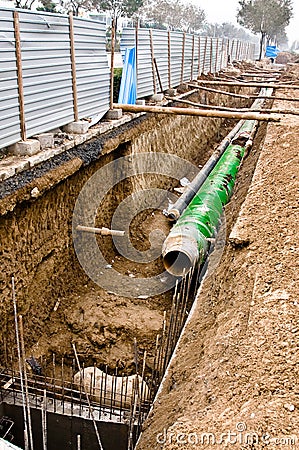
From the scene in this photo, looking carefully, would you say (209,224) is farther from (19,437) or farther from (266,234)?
(19,437)

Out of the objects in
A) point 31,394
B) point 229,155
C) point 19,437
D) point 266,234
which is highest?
point 266,234

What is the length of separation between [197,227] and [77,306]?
2.99m

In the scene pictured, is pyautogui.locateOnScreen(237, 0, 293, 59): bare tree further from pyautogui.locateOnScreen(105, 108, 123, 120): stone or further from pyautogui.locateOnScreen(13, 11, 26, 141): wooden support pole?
pyautogui.locateOnScreen(13, 11, 26, 141): wooden support pole

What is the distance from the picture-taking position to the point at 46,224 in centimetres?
763

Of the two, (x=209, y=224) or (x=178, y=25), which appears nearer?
(x=209, y=224)

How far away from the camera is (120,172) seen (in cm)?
1055

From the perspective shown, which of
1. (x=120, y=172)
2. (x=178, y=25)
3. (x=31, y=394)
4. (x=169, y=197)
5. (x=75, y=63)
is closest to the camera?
(x=31, y=394)

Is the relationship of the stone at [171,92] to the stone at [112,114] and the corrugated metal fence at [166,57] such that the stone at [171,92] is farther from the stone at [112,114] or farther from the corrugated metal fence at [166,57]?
the stone at [112,114]

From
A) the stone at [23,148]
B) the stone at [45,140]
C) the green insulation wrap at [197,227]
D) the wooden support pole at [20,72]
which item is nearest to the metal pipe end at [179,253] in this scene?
A: the green insulation wrap at [197,227]

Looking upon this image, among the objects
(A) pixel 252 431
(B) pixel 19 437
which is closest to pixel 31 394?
(B) pixel 19 437

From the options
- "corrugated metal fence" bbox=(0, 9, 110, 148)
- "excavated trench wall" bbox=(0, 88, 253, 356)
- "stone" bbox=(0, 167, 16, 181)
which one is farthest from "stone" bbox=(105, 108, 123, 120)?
"stone" bbox=(0, 167, 16, 181)

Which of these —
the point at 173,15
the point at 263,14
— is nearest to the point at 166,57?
the point at 263,14

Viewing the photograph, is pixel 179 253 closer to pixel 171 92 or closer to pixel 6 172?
pixel 6 172

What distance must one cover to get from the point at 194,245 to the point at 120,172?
9.09 feet
